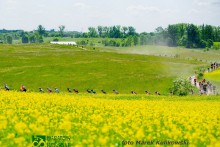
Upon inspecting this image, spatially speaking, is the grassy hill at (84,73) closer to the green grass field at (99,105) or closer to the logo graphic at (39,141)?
the green grass field at (99,105)

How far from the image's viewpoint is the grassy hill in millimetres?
68625

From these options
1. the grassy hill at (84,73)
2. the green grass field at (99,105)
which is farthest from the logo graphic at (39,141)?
the grassy hill at (84,73)

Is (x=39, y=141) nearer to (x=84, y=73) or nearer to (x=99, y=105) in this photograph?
(x=99, y=105)

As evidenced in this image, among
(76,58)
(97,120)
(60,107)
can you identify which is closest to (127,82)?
(76,58)

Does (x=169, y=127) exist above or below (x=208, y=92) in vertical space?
above

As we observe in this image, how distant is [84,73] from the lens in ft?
262

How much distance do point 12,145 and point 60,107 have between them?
11.0m

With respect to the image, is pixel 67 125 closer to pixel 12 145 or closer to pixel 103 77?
pixel 12 145

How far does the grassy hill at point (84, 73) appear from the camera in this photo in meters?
68.6

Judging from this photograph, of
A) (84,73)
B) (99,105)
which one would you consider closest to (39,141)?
(99,105)

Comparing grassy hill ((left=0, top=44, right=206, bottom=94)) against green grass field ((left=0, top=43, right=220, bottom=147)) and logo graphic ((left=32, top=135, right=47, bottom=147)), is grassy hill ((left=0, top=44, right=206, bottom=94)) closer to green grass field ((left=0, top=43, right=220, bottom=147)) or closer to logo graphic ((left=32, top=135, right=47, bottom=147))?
green grass field ((left=0, top=43, right=220, bottom=147))

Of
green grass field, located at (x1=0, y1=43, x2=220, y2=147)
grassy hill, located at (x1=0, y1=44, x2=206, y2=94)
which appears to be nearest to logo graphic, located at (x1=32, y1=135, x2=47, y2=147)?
green grass field, located at (x1=0, y1=43, x2=220, y2=147)

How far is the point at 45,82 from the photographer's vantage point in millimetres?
69562

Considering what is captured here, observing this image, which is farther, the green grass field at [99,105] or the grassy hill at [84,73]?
the grassy hill at [84,73]
